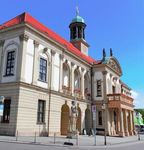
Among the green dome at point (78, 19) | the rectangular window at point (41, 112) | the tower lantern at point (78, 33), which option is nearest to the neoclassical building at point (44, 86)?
the rectangular window at point (41, 112)

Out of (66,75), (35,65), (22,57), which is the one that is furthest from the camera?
(66,75)

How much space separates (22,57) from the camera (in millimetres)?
24672

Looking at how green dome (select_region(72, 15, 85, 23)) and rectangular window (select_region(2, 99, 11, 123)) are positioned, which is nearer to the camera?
rectangular window (select_region(2, 99, 11, 123))

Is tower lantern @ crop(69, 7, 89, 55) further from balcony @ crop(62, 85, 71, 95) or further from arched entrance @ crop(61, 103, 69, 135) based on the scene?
arched entrance @ crop(61, 103, 69, 135)

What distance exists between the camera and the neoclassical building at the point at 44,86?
79.2ft

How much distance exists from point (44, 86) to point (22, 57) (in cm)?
496

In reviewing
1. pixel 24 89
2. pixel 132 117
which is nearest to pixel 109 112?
pixel 132 117

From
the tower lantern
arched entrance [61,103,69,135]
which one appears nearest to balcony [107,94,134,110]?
arched entrance [61,103,69,135]

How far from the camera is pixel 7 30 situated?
26344mm

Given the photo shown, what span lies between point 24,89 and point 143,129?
182ft

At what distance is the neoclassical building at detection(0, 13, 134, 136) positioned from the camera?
2412 cm

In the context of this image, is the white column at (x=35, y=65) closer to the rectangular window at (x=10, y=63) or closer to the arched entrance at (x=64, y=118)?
the rectangular window at (x=10, y=63)

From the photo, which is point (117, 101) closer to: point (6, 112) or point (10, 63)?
point (10, 63)

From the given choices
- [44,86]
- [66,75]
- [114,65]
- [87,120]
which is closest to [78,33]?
[114,65]
